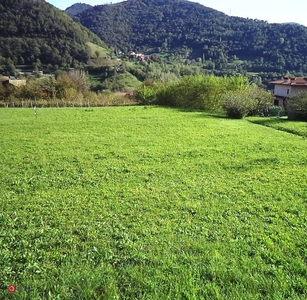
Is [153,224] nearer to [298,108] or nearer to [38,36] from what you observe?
[298,108]

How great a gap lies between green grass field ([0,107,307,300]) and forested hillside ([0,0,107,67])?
72.9 metres

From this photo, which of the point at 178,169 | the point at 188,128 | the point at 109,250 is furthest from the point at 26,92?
the point at 109,250

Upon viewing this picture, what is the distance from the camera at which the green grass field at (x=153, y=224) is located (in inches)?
129

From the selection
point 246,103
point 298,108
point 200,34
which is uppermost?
point 200,34

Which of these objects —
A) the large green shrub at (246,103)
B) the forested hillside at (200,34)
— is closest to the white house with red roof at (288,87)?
the large green shrub at (246,103)

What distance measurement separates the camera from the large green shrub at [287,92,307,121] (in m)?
20.6

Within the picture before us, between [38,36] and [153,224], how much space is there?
3528 inches

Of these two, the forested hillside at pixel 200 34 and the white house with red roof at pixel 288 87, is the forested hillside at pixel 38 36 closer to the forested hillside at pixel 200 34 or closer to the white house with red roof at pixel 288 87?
the forested hillside at pixel 200 34

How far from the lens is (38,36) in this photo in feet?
264

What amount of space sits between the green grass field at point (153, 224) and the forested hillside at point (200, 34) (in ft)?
238

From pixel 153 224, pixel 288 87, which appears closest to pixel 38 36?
pixel 288 87

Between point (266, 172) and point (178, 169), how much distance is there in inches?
96.8

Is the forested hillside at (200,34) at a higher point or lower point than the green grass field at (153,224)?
higher

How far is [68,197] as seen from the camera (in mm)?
5871
